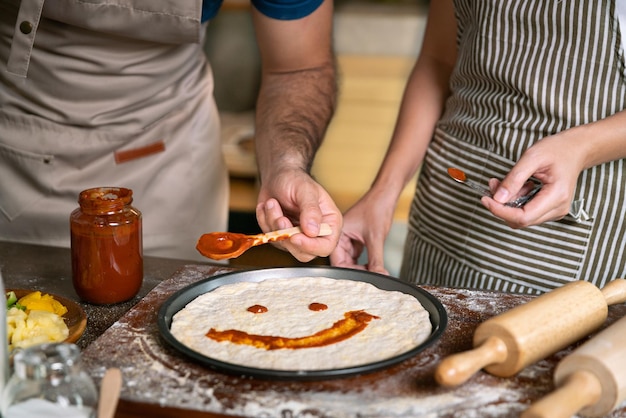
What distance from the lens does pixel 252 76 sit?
4422mm

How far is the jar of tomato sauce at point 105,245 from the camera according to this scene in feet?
4.18

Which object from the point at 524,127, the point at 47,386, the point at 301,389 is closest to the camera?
the point at 47,386

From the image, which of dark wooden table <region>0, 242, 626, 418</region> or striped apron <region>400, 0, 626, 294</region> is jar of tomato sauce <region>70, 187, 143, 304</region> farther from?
striped apron <region>400, 0, 626, 294</region>

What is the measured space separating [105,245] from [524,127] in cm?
88

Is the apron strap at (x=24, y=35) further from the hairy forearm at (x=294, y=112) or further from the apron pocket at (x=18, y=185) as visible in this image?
the hairy forearm at (x=294, y=112)

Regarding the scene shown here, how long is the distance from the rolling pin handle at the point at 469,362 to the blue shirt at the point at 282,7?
1099 millimetres

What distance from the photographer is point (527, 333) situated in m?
0.99

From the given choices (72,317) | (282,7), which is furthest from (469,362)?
(282,7)

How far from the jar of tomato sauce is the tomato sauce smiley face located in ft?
0.88

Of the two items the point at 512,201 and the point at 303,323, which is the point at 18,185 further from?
the point at 512,201

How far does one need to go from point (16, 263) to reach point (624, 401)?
1204 millimetres

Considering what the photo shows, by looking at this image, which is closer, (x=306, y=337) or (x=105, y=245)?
(x=306, y=337)

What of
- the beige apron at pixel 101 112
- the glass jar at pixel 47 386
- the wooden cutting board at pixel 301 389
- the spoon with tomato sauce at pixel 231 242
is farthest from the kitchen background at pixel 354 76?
the glass jar at pixel 47 386

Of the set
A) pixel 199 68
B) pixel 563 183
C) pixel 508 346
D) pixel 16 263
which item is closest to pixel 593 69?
pixel 563 183
